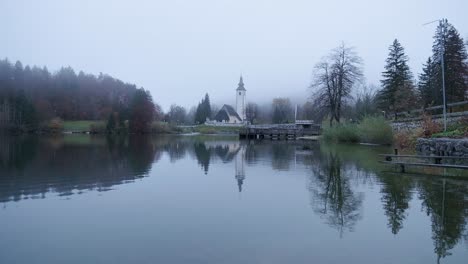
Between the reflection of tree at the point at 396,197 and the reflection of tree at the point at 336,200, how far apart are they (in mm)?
745

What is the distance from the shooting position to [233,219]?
A: 8.59 m

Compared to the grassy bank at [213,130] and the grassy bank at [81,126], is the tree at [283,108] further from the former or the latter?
the grassy bank at [81,126]

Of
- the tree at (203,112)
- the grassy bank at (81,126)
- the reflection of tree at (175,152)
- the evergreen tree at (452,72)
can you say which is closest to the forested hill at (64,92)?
the grassy bank at (81,126)

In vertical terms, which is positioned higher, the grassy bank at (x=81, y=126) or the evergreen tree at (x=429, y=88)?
the evergreen tree at (x=429, y=88)

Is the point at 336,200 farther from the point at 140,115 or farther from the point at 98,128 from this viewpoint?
the point at 98,128

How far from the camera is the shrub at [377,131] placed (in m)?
33.9

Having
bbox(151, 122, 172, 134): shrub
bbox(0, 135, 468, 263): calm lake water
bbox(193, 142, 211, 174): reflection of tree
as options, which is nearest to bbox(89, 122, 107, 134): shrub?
bbox(151, 122, 172, 134): shrub

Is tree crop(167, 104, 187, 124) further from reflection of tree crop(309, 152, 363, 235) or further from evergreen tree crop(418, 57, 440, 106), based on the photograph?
reflection of tree crop(309, 152, 363, 235)

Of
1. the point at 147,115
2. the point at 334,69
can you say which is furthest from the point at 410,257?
the point at 147,115

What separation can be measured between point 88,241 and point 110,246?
59 centimetres

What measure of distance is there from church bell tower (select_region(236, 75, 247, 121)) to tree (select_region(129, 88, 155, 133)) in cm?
3692

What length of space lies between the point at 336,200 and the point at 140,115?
270 feet

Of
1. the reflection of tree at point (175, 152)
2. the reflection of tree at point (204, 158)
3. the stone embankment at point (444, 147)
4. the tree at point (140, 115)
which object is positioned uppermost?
the tree at point (140, 115)

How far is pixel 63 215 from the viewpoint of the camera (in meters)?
8.88
